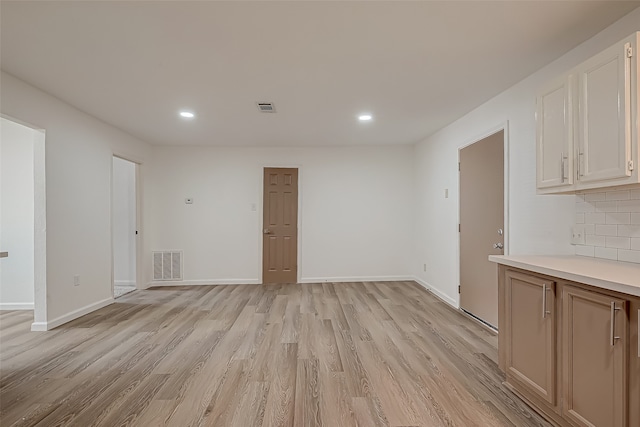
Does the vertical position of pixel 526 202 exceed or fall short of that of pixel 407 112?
it falls short

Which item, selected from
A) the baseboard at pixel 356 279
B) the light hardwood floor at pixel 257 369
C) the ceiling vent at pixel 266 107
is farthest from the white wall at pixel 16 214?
the baseboard at pixel 356 279

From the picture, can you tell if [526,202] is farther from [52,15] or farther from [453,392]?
→ [52,15]

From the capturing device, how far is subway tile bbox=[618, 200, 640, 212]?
6.47 feet

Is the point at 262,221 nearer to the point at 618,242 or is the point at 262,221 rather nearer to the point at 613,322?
the point at 618,242

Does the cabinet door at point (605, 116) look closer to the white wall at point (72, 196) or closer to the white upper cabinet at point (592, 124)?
the white upper cabinet at point (592, 124)

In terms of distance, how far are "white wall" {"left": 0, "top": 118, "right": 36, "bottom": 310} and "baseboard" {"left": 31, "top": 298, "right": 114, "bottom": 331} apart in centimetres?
96

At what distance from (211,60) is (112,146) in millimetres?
3000

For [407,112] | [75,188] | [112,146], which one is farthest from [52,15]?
[407,112]

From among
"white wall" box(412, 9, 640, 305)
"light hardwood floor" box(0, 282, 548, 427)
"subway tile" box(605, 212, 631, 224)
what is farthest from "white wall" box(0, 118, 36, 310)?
"subway tile" box(605, 212, 631, 224)

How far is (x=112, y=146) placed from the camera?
4633 mm

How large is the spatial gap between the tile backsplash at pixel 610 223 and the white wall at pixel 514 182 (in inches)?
5.1

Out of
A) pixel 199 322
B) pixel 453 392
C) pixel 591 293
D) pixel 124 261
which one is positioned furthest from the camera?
pixel 124 261

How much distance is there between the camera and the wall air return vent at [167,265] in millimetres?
5820

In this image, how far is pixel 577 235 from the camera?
2.39m
